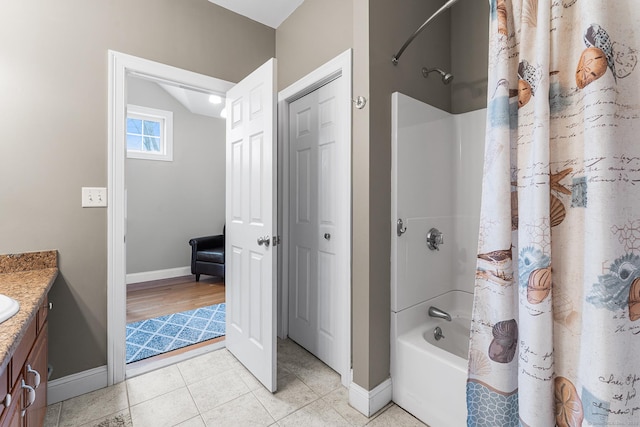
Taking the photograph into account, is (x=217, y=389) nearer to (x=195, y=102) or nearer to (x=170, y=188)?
(x=170, y=188)

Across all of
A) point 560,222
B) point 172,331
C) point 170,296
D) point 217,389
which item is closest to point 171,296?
point 170,296

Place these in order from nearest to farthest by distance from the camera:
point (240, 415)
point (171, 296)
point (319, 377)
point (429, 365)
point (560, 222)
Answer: point (560, 222) → point (429, 365) → point (240, 415) → point (319, 377) → point (171, 296)

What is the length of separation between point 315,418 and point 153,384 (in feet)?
3.41

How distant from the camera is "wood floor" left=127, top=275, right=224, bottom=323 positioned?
308 centimetres

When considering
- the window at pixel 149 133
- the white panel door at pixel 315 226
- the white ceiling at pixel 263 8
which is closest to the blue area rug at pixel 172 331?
the white panel door at pixel 315 226

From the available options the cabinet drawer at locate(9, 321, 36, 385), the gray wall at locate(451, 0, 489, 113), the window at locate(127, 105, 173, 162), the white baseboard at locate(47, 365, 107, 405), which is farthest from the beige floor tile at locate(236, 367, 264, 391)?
the window at locate(127, 105, 173, 162)

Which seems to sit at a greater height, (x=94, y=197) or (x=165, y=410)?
(x=94, y=197)

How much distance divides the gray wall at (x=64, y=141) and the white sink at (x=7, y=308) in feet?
2.46

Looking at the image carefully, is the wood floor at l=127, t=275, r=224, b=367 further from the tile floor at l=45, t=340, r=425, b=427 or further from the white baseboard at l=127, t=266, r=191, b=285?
the tile floor at l=45, t=340, r=425, b=427

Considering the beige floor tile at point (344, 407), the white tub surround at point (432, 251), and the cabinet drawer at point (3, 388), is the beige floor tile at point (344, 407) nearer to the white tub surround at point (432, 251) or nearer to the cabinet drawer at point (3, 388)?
the white tub surround at point (432, 251)

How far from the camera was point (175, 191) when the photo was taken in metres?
4.45

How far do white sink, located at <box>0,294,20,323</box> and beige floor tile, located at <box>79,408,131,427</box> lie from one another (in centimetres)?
89

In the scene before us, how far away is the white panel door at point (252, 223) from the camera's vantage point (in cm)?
175

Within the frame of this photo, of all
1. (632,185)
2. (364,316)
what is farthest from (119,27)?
(632,185)
